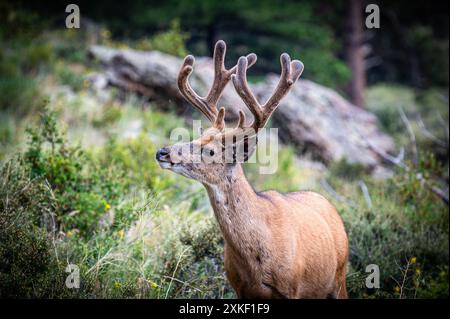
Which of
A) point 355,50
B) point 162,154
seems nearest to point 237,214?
point 162,154

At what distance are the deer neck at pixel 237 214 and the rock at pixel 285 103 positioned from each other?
7.25 meters

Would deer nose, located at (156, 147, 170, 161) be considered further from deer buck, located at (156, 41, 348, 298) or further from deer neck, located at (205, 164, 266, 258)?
deer neck, located at (205, 164, 266, 258)

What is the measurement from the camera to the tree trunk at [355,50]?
18.0 metres

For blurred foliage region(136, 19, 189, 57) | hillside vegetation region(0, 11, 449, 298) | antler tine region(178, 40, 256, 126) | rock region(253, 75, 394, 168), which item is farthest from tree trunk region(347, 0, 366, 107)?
antler tine region(178, 40, 256, 126)

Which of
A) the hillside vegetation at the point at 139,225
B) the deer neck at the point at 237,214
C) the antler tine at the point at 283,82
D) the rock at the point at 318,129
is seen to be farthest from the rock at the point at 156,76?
the deer neck at the point at 237,214

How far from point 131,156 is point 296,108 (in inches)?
223

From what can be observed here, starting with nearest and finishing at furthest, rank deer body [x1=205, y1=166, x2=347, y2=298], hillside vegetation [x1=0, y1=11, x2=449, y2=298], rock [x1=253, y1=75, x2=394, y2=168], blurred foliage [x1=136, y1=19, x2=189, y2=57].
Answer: deer body [x1=205, y1=166, x2=347, y2=298] → hillside vegetation [x1=0, y1=11, x2=449, y2=298] → rock [x1=253, y1=75, x2=394, y2=168] → blurred foliage [x1=136, y1=19, x2=189, y2=57]

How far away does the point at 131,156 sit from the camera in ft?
26.3

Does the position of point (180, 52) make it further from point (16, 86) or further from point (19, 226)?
point (19, 226)

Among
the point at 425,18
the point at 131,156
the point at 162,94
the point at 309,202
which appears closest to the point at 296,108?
the point at 162,94

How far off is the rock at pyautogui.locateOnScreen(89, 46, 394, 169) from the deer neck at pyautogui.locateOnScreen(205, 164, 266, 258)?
7.25 metres

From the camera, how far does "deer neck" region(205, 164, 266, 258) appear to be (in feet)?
13.8

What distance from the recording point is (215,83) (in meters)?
5.09

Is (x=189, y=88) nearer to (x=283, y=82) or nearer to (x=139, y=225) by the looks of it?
(x=283, y=82)
